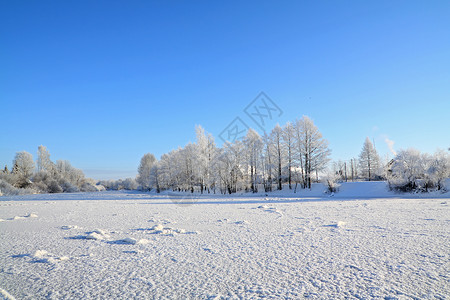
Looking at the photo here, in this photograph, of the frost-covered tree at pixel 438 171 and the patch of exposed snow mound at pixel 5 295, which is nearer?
the patch of exposed snow mound at pixel 5 295

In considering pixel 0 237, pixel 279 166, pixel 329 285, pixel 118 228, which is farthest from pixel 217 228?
pixel 279 166

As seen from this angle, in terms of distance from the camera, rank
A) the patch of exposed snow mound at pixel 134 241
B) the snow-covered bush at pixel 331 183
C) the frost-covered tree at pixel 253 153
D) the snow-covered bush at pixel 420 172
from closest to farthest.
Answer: the patch of exposed snow mound at pixel 134 241, the snow-covered bush at pixel 420 172, the snow-covered bush at pixel 331 183, the frost-covered tree at pixel 253 153

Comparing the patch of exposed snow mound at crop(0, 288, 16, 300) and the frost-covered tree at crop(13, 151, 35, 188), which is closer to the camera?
the patch of exposed snow mound at crop(0, 288, 16, 300)

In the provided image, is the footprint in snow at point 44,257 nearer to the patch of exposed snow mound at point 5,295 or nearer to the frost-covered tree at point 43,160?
the patch of exposed snow mound at point 5,295

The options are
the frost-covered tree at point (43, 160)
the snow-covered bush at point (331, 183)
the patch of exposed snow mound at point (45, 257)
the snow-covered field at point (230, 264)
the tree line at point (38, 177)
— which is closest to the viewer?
the snow-covered field at point (230, 264)

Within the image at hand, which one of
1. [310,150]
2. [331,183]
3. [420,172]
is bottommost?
[331,183]

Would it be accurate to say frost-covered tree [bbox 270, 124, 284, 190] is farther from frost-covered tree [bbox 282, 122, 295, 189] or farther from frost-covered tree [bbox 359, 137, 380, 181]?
frost-covered tree [bbox 359, 137, 380, 181]

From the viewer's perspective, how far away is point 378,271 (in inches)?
127

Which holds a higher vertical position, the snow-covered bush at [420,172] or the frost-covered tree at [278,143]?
the frost-covered tree at [278,143]

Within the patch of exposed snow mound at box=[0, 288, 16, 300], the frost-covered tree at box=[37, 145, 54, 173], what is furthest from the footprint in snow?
the frost-covered tree at box=[37, 145, 54, 173]

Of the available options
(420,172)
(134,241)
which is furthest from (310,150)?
(134,241)

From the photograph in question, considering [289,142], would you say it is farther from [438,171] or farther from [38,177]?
[38,177]

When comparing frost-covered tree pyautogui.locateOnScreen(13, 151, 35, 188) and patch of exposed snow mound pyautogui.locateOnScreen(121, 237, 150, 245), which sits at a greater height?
frost-covered tree pyautogui.locateOnScreen(13, 151, 35, 188)

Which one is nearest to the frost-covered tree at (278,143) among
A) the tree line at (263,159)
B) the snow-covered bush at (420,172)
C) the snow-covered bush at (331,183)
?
the tree line at (263,159)
